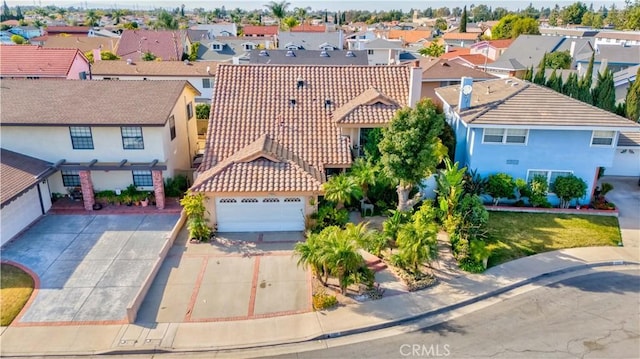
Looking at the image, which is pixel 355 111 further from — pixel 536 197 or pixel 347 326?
pixel 347 326

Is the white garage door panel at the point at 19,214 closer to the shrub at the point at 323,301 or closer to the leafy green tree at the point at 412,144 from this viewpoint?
the shrub at the point at 323,301

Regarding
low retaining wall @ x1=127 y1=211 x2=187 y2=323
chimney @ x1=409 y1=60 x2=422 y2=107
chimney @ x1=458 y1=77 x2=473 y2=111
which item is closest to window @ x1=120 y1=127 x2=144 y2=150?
low retaining wall @ x1=127 y1=211 x2=187 y2=323

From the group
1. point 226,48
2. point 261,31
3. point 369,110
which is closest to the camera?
point 369,110

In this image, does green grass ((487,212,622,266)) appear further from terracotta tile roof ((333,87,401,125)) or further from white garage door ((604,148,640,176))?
terracotta tile roof ((333,87,401,125))

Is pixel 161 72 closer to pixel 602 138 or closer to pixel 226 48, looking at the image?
pixel 226 48

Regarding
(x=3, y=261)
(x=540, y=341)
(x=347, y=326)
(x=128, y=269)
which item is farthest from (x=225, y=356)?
(x=3, y=261)

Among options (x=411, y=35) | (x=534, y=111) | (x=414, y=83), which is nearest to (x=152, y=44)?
(x=414, y=83)
